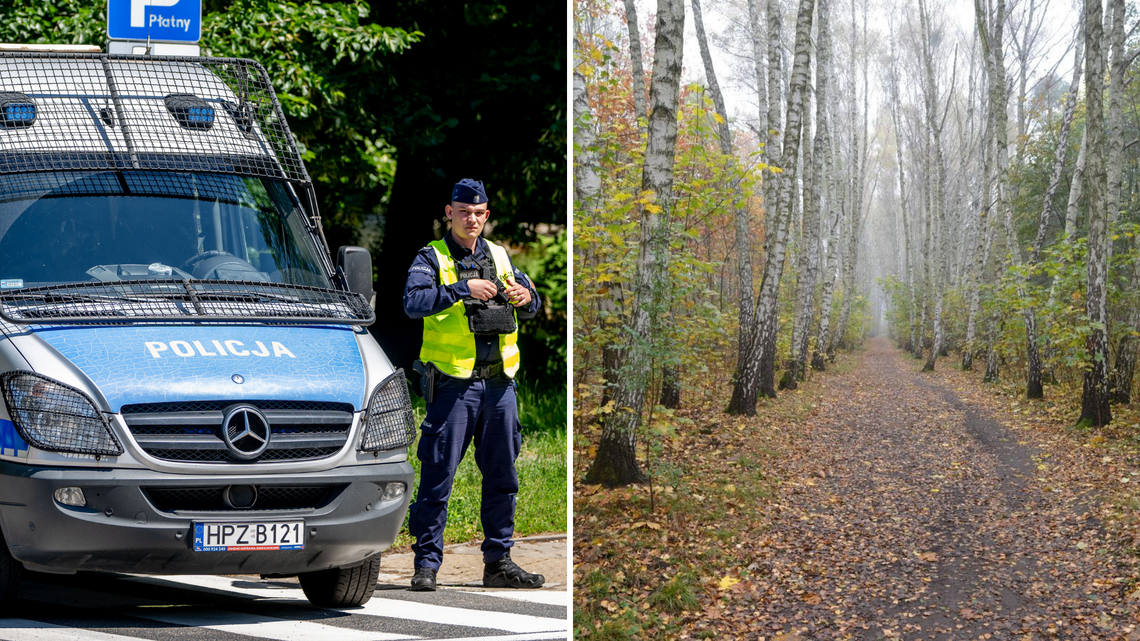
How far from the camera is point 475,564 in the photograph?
7.62m

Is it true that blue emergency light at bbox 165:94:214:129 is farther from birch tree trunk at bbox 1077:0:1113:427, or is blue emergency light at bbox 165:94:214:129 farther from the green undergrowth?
birch tree trunk at bbox 1077:0:1113:427

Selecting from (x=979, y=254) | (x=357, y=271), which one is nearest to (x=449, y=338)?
(x=357, y=271)

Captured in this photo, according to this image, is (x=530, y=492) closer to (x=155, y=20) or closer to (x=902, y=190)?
(x=155, y=20)

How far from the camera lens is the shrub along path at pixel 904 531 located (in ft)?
14.1

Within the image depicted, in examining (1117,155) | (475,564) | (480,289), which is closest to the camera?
(1117,155)

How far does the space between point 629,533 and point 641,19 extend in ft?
6.08

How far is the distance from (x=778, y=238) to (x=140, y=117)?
3695 mm

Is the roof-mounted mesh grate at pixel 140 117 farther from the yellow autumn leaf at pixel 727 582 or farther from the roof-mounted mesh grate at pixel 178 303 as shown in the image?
the yellow autumn leaf at pixel 727 582

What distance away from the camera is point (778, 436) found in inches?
192

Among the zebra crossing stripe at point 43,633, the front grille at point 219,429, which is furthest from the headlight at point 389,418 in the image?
the zebra crossing stripe at point 43,633

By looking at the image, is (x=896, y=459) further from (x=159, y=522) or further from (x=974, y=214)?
(x=159, y=522)

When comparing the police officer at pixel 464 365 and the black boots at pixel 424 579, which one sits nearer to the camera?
the police officer at pixel 464 365

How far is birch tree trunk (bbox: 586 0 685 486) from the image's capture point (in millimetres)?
4789

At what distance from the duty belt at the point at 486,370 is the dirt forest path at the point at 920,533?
2106 mm
